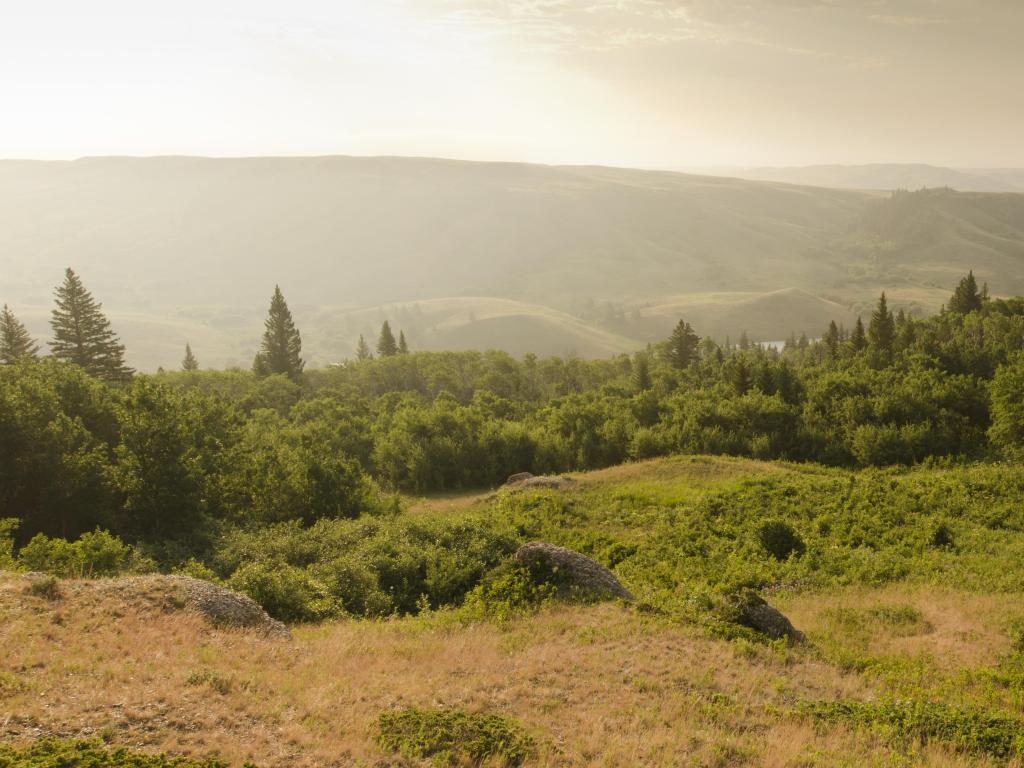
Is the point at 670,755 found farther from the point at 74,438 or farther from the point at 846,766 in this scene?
the point at 74,438

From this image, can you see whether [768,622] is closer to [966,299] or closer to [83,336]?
[83,336]

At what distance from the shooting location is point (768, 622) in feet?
58.1

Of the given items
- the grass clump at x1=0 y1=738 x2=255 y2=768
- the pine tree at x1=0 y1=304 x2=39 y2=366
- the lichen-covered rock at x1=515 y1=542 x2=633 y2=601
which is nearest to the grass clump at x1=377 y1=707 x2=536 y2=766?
the grass clump at x1=0 y1=738 x2=255 y2=768

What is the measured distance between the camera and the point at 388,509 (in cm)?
4066

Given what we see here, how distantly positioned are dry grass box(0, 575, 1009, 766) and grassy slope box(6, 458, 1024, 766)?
0.05 metres

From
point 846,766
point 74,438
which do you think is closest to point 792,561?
point 846,766

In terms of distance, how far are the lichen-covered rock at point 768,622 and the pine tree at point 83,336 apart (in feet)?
250

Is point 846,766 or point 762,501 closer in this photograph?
point 846,766

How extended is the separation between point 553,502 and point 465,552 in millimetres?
15304

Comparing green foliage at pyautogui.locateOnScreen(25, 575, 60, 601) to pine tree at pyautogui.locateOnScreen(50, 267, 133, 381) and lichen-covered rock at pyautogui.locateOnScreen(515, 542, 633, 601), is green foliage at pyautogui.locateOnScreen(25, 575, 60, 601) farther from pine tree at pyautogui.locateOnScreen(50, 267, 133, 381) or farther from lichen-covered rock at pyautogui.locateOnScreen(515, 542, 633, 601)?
pine tree at pyautogui.locateOnScreen(50, 267, 133, 381)

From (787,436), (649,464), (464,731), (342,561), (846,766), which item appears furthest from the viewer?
(787,436)

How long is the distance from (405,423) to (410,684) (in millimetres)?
48104

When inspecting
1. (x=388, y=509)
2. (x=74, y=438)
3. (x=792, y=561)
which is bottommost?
(x=388, y=509)

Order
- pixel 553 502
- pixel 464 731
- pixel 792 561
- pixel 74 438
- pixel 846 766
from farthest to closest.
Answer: pixel 553 502 → pixel 74 438 → pixel 792 561 → pixel 464 731 → pixel 846 766
